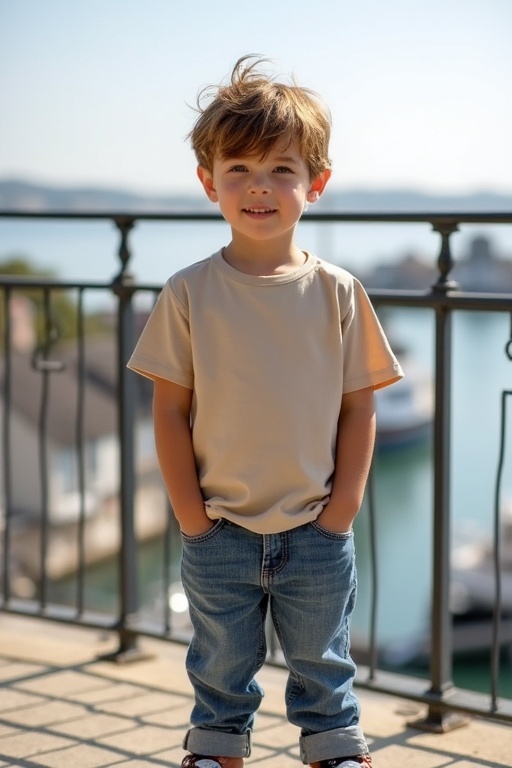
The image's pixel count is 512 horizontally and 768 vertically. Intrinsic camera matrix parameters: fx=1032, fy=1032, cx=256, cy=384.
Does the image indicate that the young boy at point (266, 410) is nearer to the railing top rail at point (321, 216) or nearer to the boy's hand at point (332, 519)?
the boy's hand at point (332, 519)

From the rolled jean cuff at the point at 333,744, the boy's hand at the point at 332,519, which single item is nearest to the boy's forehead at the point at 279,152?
the boy's hand at the point at 332,519

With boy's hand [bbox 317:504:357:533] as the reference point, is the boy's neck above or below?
above

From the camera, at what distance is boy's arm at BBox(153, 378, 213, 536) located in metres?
1.73

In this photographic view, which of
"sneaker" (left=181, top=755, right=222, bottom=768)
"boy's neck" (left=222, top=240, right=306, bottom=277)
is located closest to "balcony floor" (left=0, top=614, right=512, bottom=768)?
"sneaker" (left=181, top=755, right=222, bottom=768)

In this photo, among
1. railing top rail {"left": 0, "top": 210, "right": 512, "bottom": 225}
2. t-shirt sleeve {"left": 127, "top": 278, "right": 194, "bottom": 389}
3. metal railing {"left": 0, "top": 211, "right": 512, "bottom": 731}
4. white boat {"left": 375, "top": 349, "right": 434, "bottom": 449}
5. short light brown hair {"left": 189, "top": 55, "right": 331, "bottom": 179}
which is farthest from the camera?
white boat {"left": 375, "top": 349, "right": 434, "bottom": 449}

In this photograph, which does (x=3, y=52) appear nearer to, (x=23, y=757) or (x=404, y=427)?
(x=404, y=427)

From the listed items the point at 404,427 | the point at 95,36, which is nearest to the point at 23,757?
the point at 404,427

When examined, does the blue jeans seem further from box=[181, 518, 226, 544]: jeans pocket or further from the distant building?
the distant building

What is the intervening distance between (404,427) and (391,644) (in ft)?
79.9

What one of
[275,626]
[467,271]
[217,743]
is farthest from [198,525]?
[467,271]

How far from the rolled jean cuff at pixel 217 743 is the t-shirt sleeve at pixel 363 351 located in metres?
0.64

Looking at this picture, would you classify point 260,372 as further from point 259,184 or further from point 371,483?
point 371,483

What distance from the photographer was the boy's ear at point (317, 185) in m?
1.75

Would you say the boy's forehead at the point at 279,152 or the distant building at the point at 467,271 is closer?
the boy's forehead at the point at 279,152
